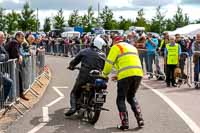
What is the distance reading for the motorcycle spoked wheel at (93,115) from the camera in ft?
31.2

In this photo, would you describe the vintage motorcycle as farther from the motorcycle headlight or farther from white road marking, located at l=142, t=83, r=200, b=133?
white road marking, located at l=142, t=83, r=200, b=133

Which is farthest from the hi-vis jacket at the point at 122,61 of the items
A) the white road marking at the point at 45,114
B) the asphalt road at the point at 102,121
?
the white road marking at the point at 45,114

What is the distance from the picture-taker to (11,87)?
36.2 feet

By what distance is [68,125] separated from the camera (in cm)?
942

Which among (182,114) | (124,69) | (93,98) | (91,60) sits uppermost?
(91,60)

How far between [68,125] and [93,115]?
1.83 ft

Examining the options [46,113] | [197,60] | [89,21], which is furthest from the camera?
[89,21]

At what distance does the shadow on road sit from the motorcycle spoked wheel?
0.12 metres

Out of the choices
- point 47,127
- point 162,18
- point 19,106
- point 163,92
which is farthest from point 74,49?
point 162,18

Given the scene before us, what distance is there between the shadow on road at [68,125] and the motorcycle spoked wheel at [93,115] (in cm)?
12

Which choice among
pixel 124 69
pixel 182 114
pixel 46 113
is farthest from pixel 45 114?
pixel 182 114

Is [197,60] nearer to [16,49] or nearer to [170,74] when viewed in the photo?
[170,74]

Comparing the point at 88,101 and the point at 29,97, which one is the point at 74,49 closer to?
the point at 29,97

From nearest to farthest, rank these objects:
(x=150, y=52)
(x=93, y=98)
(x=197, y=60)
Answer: (x=93, y=98) → (x=197, y=60) → (x=150, y=52)
